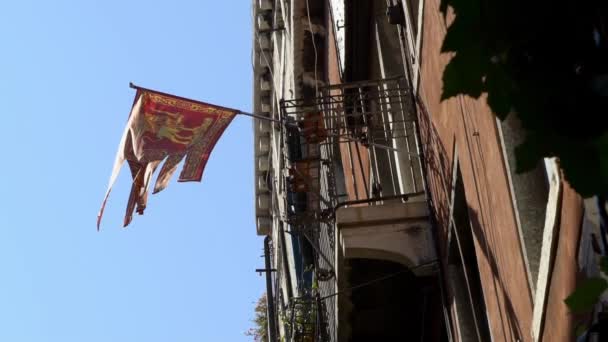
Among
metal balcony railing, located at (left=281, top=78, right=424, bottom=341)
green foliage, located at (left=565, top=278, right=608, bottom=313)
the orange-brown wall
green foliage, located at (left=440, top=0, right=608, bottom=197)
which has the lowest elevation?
green foliage, located at (left=565, top=278, right=608, bottom=313)

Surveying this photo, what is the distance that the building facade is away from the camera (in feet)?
21.4

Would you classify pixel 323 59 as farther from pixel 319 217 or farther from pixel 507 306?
pixel 507 306

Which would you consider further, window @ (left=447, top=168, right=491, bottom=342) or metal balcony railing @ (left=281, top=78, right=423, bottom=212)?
metal balcony railing @ (left=281, top=78, right=423, bottom=212)

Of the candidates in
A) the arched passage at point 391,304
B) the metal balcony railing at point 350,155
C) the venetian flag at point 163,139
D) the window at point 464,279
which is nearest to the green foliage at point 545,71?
the window at point 464,279

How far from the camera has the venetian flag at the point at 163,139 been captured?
46.4 ft

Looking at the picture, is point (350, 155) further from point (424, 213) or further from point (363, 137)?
point (424, 213)

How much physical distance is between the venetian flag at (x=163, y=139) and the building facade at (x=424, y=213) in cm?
116

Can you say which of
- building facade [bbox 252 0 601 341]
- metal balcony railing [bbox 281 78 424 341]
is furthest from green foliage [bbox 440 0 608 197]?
metal balcony railing [bbox 281 78 424 341]

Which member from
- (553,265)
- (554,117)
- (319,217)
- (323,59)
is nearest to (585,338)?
(554,117)

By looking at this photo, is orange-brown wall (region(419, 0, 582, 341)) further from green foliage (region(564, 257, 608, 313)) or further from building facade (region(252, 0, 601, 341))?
green foliage (region(564, 257, 608, 313))

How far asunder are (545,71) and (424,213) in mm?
8934

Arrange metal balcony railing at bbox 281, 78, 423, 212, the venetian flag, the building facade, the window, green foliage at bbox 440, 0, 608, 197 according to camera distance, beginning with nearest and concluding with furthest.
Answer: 1. green foliage at bbox 440, 0, 608, 197
2. the building facade
3. the window
4. metal balcony railing at bbox 281, 78, 423, 212
5. the venetian flag

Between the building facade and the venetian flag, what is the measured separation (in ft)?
3.80

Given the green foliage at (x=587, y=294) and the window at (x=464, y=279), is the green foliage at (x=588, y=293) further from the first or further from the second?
the window at (x=464, y=279)
